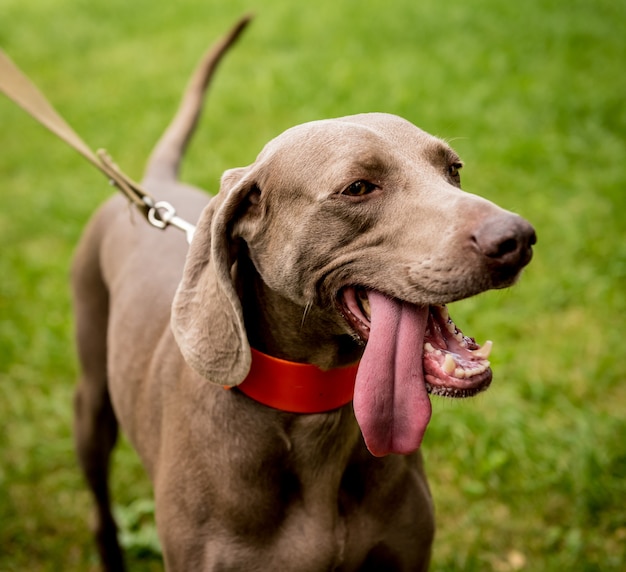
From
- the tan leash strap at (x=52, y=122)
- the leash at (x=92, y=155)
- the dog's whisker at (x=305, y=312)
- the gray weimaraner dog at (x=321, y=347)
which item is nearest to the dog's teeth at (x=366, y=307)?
the gray weimaraner dog at (x=321, y=347)

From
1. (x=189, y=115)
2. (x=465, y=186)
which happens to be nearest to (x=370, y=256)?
(x=189, y=115)

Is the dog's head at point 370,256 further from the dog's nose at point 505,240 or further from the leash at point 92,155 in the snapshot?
the leash at point 92,155

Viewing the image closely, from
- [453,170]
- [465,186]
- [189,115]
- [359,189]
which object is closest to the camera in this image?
[359,189]

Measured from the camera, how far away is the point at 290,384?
239cm

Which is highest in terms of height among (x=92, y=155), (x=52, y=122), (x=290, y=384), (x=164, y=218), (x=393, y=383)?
(x=52, y=122)

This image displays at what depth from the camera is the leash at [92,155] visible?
294 centimetres

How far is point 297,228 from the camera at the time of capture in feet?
7.43

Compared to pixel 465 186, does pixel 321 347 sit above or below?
above

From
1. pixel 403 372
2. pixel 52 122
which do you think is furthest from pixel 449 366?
pixel 52 122

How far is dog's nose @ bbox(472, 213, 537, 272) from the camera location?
→ 6.35ft

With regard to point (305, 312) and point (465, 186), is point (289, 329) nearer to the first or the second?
point (305, 312)

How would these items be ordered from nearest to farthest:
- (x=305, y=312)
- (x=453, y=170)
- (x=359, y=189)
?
1. (x=359, y=189)
2. (x=305, y=312)
3. (x=453, y=170)

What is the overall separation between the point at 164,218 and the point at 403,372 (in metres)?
1.21

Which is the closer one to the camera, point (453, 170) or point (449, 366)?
point (449, 366)
